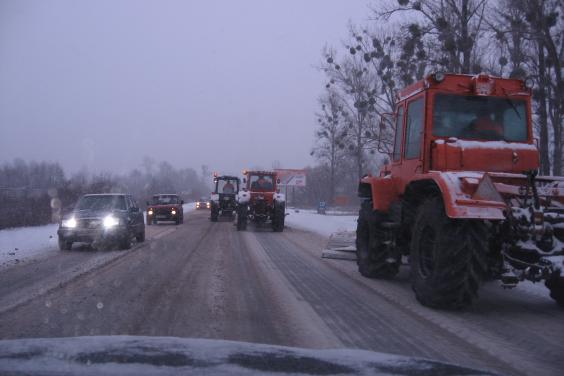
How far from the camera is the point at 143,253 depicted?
1458cm

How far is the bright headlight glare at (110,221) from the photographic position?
1533 centimetres

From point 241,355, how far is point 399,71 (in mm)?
19402

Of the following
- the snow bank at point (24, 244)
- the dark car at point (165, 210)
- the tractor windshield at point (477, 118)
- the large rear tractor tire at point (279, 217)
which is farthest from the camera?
the dark car at point (165, 210)

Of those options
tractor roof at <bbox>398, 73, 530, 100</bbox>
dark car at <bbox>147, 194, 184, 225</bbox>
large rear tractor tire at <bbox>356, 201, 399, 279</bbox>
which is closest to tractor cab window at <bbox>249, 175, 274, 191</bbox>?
dark car at <bbox>147, 194, 184, 225</bbox>

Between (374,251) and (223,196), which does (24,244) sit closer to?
(374,251)

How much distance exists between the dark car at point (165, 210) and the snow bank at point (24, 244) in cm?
802

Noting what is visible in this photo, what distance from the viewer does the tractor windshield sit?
8.20 metres

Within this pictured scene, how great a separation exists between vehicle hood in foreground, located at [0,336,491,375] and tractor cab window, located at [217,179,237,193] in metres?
28.4

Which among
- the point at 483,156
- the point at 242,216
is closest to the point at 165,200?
the point at 242,216

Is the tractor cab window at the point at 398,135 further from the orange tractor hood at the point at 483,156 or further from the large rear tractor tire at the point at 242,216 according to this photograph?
the large rear tractor tire at the point at 242,216

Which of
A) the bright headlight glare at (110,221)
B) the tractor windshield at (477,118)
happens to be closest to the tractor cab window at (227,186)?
the bright headlight glare at (110,221)

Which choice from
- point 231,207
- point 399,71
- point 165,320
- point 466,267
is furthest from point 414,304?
point 231,207

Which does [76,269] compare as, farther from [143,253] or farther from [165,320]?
[165,320]

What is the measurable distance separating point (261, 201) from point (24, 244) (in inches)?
423
